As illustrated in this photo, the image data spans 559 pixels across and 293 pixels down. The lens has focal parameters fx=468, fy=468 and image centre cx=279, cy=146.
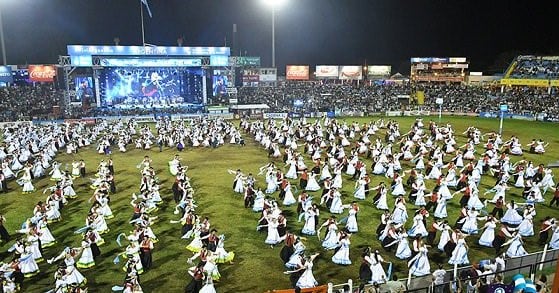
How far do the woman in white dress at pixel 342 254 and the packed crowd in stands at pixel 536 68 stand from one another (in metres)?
46.5

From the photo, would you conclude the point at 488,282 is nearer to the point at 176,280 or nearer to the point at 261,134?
the point at 176,280

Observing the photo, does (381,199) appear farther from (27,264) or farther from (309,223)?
(27,264)

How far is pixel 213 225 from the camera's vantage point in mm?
15562

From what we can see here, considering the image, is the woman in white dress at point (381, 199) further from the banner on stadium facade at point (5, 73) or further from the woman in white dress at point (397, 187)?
the banner on stadium facade at point (5, 73)

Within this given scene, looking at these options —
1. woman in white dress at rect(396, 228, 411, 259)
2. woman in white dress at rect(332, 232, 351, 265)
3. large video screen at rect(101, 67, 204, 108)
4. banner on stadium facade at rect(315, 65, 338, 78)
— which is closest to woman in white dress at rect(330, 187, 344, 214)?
woman in white dress at rect(396, 228, 411, 259)

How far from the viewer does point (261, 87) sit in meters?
60.6

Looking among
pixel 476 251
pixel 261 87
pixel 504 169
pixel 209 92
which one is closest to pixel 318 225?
pixel 476 251

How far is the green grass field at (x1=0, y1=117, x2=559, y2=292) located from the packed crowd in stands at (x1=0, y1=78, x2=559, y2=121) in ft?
64.1

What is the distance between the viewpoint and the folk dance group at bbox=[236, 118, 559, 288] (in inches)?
482

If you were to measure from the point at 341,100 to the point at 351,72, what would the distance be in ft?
40.2

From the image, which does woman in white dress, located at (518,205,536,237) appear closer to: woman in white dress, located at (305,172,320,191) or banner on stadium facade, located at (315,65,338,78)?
woman in white dress, located at (305,172,320,191)

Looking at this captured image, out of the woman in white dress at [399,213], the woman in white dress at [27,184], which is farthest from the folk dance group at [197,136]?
the woman in white dress at [399,213]

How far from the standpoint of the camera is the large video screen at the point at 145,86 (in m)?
46.8

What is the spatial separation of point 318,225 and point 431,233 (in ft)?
11.9
